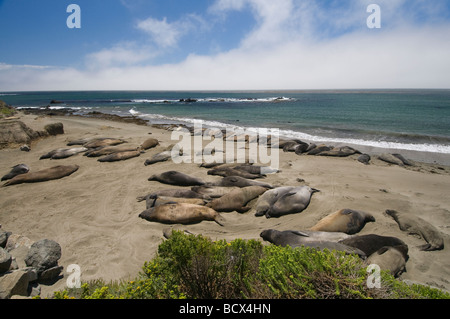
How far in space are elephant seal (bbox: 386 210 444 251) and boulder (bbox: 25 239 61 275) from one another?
23.9ft

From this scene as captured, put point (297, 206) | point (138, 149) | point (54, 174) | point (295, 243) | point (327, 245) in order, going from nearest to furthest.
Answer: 1. point (327, 245)
2. point (295, 243)
3. point (297, 206)
4. point (54, 174)
5. point (138, 149)

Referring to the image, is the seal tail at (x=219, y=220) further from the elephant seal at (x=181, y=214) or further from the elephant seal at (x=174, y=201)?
the elephant seal at (x=174, y=201)

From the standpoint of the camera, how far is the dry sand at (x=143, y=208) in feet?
14.9

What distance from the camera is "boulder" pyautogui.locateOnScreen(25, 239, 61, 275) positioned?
3840 millimetres

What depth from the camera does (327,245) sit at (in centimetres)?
434

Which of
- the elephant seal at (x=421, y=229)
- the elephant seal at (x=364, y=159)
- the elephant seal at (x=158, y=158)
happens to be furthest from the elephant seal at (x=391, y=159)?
the elephant seal at (x=158, y=158)

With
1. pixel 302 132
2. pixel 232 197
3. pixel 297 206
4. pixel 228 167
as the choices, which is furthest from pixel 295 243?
pixel 302 132

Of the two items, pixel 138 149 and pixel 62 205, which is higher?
pixel 138 149

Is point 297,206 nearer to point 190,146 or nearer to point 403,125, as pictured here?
point 190,146

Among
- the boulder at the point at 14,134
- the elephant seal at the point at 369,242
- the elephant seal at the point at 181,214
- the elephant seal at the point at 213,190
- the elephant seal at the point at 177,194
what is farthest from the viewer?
the boulder at the point at 14,134

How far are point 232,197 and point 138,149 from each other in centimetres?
816

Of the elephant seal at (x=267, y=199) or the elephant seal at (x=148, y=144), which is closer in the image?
the elephant seal at (x=267, y=199)

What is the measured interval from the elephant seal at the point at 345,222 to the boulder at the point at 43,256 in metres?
5.31

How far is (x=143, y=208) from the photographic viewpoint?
6664 millimetres
